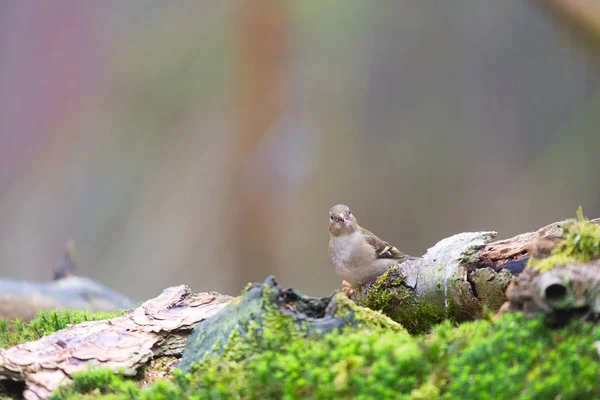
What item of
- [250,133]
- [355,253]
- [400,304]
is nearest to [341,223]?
[355,253]

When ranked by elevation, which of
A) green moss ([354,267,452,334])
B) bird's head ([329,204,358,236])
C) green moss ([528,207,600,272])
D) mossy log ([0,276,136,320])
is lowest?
green moss ([528,207,600,272])

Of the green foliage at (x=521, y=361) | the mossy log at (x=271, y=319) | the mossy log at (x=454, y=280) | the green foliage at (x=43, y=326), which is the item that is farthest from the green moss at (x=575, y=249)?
the green foliage at (x=43, y=326)

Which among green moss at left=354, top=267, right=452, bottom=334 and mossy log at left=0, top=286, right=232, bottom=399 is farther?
green moss at left=354, top=267, right=452, bottom=334

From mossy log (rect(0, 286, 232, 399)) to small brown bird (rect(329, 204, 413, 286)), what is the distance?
1532mm

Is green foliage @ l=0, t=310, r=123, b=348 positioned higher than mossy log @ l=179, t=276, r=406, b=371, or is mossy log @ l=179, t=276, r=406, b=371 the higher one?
green foliage @ l=0, t=310, r=123, b=348

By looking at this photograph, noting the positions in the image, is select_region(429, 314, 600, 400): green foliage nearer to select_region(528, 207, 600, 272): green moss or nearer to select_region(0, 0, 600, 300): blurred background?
select_region(528, 207, 600, 272): green moss

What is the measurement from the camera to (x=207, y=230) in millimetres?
9031

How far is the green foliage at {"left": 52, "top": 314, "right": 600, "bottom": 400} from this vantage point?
212 cm

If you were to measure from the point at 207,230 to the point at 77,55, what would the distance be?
3.62 meters

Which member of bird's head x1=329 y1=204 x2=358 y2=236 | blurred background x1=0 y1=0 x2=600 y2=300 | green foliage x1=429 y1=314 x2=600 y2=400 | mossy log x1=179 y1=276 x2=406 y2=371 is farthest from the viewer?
blurred background x1=0 y1=0 x2=600 y2=300

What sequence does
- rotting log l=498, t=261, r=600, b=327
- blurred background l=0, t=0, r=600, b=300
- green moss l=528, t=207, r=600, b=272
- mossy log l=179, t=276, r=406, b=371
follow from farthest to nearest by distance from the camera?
blurred background l=0, t=0, r=600, b=300 < mossy log l=179, t=276, r=406, b=371 < green moss l=528, t=207, r=600, b=272 < rotting log l=498, t=261, r=600, b=327

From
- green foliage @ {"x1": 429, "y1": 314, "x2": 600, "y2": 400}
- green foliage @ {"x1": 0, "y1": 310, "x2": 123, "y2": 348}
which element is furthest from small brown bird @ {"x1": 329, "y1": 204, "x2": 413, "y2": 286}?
green foliage @ {"x1": 429, "y1": 314, "x2": 600, "y2": 400}

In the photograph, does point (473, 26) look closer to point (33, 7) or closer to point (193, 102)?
point (193, 102)

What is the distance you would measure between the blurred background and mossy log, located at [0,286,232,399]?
499cm
